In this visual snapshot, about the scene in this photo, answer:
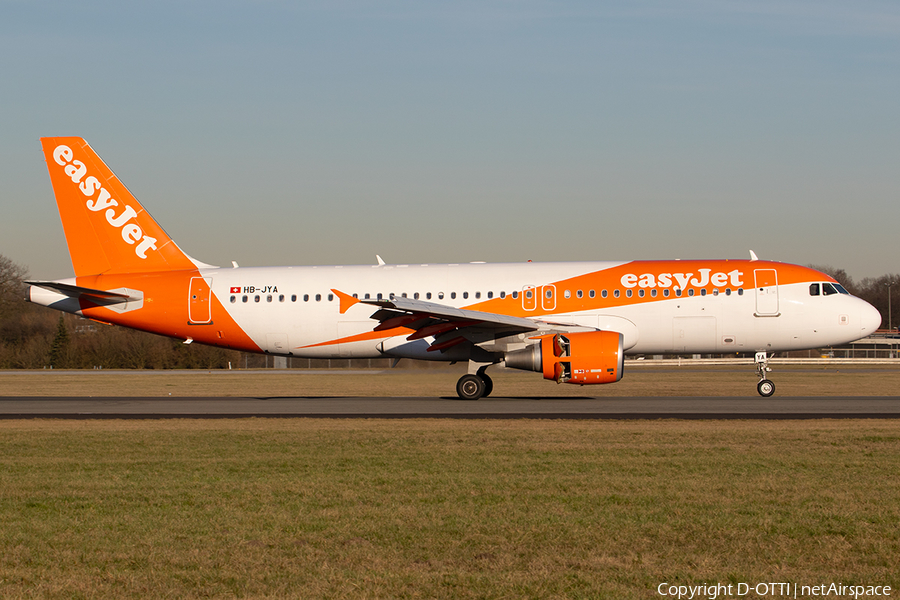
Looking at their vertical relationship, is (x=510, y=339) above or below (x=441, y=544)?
above

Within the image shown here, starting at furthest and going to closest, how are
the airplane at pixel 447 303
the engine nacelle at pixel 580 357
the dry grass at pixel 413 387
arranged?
the dry grass at pixel 413 387, the airplane at pixel 447 303, the engine nacelle at pixel 580 357

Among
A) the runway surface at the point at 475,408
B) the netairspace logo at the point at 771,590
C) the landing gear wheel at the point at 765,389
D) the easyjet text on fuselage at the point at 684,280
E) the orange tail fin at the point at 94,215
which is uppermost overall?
the orange tail fin at the point at 94,215

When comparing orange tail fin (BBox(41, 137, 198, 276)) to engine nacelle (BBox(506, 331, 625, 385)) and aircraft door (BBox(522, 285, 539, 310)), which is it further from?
engine nacelle (BBox(506, 331, 625, 385))

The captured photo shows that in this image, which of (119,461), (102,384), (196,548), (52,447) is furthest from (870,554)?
(102,384)

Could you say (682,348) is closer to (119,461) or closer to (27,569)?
(119,461)

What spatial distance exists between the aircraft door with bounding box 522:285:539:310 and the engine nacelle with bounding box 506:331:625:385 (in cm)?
239

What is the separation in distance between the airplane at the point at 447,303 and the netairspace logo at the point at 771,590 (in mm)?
17651

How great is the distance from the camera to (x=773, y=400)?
79.7 ft

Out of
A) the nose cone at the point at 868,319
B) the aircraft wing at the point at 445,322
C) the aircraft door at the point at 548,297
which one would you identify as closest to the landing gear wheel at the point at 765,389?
the nose cone at the point at 868,319

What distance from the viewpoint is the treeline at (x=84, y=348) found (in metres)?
66.4

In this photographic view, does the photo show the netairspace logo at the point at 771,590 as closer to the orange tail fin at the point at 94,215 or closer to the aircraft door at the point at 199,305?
the aircraft door at the point at 199,305

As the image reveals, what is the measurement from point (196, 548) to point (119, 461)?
6176mm

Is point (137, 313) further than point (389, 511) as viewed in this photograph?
Yes

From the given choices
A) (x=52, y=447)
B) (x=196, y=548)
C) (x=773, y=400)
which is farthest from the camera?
(x=773, y=400)
